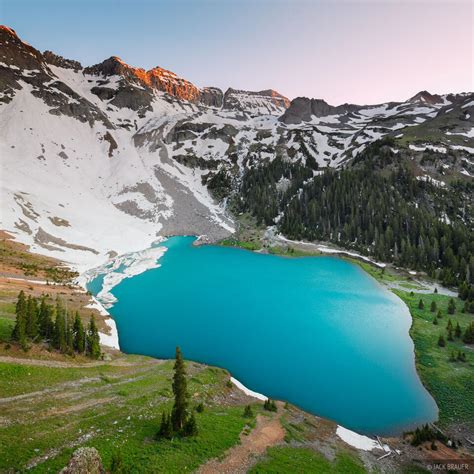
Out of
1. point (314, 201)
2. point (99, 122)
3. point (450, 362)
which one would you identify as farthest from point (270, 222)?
point (99, 122)

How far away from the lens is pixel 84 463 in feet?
38.0

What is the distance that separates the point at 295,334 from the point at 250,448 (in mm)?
24317

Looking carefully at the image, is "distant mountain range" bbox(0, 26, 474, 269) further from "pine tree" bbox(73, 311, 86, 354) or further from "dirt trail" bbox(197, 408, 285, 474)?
"dirt trail" bbox(197, 408, 285, 474)

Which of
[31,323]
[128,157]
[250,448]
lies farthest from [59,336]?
[128,157]

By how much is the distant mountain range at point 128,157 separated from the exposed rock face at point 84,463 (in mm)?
66407

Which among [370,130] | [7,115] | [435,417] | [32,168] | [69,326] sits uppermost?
[370,130]

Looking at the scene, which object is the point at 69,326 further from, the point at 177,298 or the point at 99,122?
the point at 99,122

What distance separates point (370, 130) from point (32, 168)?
498 ft

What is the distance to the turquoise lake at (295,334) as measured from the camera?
31.0 metres

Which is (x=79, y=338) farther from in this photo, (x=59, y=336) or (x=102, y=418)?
(x=102, y=418)

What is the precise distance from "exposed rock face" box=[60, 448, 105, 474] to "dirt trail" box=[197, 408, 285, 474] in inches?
246

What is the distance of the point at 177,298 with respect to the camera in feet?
180

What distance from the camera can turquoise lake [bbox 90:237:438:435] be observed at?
31038 millimetres

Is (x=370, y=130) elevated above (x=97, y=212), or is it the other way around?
(x=370, y=130)
